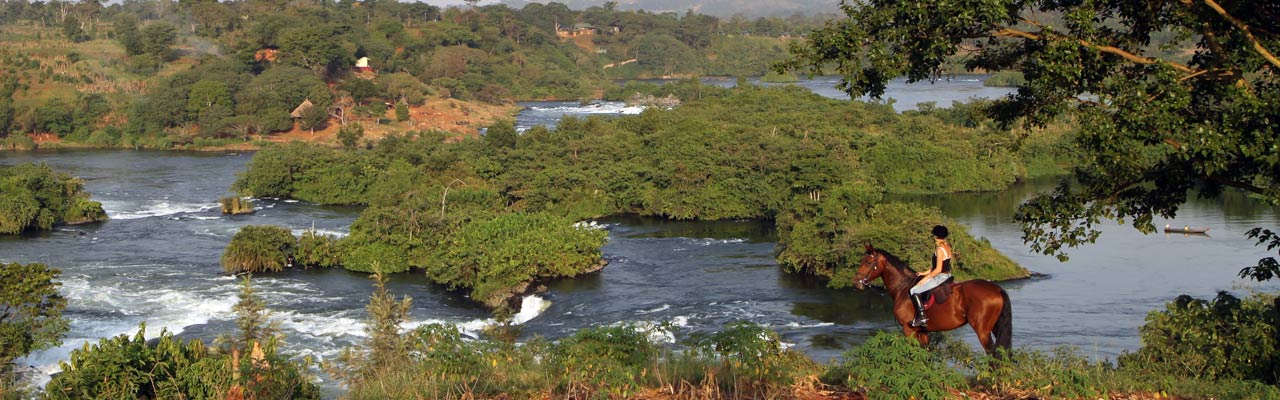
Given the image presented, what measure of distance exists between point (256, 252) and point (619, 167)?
13.9 m

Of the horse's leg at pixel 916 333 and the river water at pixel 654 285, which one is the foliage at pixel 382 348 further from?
the river water at pixel 654 285

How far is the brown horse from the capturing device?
9336 millimetres

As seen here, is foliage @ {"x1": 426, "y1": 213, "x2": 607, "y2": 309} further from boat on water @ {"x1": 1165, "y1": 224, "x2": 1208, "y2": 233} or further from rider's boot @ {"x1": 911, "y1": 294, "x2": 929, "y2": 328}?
boat on water @ {"x1": 1165, "y1": 224, "x2": 1208, "y2": 233}

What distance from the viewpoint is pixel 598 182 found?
120 feet

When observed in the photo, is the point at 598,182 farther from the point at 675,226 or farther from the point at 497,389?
the point at 497,389

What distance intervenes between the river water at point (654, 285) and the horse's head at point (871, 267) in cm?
848

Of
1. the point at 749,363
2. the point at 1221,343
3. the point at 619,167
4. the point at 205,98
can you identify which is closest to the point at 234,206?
the point at 619,167

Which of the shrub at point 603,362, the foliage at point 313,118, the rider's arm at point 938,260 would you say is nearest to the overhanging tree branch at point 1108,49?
the rider's arm at point 938,260

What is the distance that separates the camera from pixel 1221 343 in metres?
10.1

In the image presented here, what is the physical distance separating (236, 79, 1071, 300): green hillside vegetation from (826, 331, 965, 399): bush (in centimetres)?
1710

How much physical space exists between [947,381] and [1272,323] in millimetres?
4484

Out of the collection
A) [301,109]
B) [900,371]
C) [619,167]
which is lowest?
[619,167]

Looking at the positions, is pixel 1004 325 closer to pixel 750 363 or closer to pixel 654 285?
pixel 750 363

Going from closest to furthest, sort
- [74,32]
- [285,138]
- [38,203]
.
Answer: [38,203] < [285,138] < [74,32]
